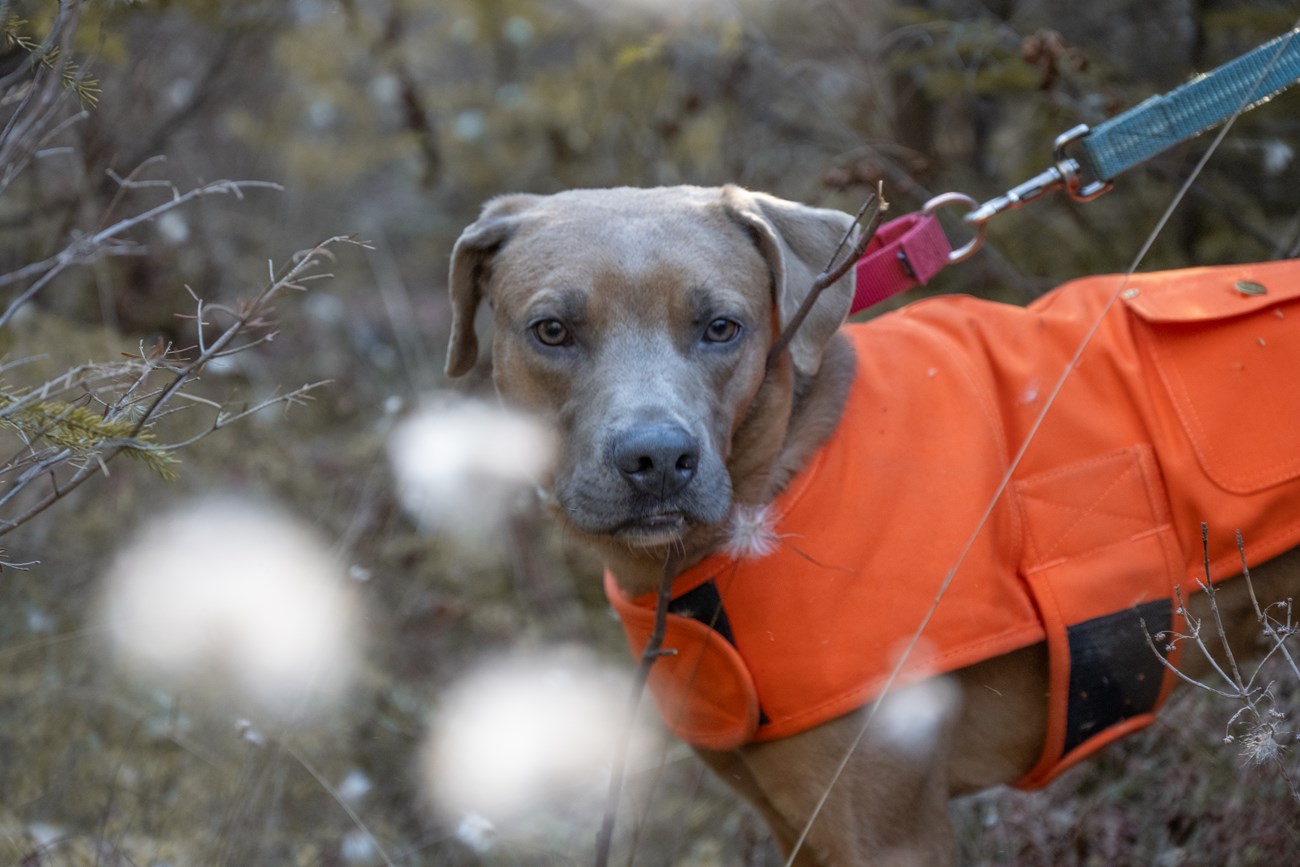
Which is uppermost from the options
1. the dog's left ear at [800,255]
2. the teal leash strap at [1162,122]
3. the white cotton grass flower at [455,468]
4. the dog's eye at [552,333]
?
the teal leash strap at [1162,122]

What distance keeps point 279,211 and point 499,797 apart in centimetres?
510

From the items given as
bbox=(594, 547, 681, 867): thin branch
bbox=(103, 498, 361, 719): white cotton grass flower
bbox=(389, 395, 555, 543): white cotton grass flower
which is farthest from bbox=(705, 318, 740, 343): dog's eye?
→ bbox=(103, 498, 361, 719): white cotton grass flower

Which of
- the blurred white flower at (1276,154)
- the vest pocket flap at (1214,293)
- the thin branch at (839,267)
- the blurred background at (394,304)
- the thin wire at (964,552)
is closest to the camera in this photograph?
the thin branch at (839,267)

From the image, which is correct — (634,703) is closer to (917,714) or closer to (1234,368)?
(917,714)

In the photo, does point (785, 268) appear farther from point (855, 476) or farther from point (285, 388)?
point (285, 388)

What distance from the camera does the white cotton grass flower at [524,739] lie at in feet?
13.4

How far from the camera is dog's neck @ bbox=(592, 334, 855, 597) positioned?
2.80m

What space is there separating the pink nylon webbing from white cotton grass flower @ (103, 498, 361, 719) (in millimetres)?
2170

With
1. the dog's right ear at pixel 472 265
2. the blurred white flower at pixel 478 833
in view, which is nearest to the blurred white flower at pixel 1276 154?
the dog's right ear at pixel 472 265

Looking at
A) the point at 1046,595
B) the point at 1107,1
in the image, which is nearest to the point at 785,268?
the point at 1046,595

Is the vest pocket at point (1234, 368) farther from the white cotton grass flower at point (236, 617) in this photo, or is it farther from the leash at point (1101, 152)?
the white cotton grass flower at point (236, 617)

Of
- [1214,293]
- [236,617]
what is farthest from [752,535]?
[236,617]

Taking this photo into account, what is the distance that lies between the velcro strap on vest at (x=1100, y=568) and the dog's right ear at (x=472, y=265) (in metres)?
1.60

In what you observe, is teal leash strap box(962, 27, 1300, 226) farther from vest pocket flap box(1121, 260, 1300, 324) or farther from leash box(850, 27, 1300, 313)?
vest pocket flap box(1121, 260, 1300, 324)
